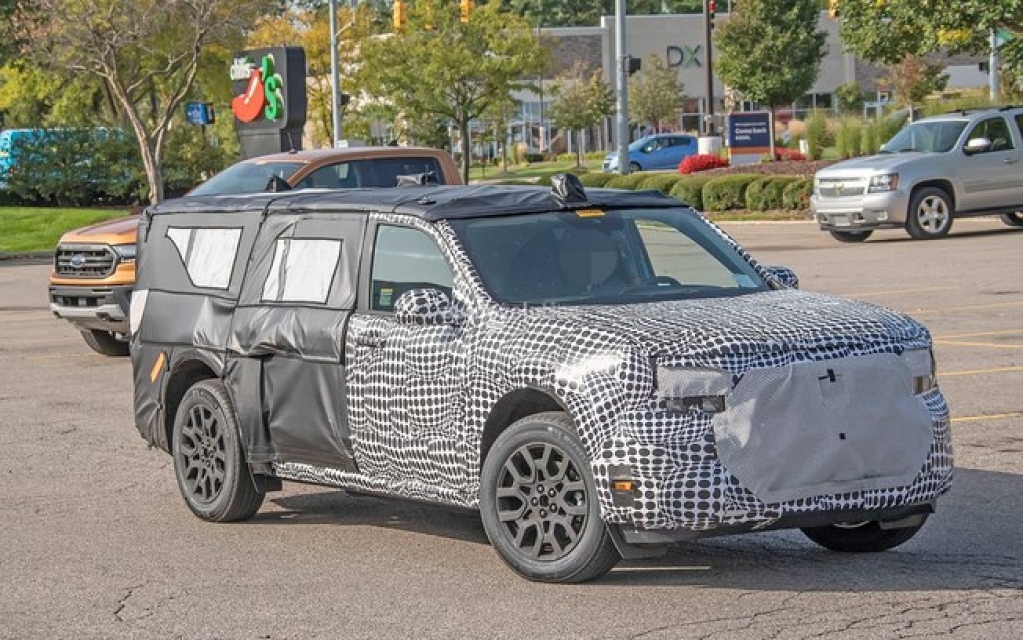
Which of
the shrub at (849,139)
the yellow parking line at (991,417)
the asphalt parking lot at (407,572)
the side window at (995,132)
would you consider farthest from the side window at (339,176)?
the shrub at (849,139)

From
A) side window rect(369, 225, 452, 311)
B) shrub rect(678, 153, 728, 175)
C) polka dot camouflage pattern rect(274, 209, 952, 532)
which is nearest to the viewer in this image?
polka dot camouflage pattern rect(274, 209, 952, 532)

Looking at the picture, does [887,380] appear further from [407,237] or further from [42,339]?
[42,339]

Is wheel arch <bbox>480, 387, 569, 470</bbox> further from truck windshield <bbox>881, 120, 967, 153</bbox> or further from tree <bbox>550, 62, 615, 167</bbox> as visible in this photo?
tree <bbox>550, 62, 615, 167</bbox>

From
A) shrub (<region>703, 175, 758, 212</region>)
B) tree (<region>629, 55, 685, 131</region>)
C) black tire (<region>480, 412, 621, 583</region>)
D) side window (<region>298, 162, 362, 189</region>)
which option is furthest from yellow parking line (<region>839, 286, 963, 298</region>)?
tree (<region>629, 55, 685, 131</region>)

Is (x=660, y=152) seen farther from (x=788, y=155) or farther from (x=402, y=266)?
(x=402, y=266)

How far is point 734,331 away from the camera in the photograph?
→ 746cm

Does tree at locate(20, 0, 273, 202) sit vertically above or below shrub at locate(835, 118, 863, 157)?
above

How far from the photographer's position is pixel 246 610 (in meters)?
7.56

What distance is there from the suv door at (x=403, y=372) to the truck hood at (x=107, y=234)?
9798 mm

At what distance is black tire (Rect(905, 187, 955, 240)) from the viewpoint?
96.6ft

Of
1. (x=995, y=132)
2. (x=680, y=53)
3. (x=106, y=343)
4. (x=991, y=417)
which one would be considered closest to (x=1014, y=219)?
(x=995, y=132)

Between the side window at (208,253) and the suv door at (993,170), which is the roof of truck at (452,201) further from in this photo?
the suv door at (993,170)

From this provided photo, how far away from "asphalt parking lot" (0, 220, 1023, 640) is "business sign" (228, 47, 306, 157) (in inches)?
922

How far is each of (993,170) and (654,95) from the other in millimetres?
56053
